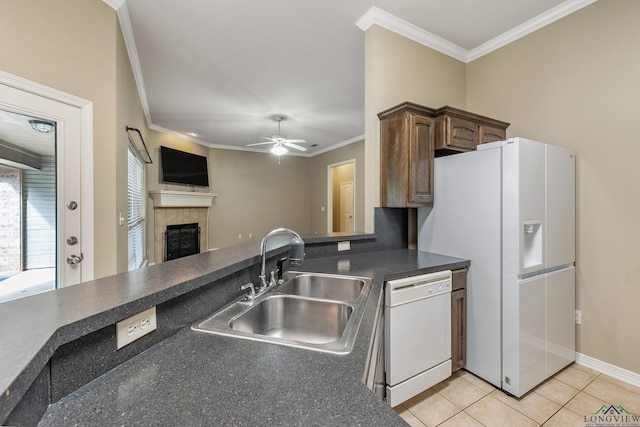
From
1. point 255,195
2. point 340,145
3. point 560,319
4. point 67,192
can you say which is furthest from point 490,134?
point 255,195

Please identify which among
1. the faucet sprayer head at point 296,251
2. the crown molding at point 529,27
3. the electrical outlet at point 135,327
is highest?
the crown molding at point 529,27

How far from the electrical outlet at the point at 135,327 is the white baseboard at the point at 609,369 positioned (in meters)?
3.00

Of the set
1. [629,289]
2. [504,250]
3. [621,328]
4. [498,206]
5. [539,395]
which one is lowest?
[539,395]

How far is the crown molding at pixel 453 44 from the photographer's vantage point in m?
2.23

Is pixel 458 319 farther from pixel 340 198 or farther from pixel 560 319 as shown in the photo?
pixel 340 198

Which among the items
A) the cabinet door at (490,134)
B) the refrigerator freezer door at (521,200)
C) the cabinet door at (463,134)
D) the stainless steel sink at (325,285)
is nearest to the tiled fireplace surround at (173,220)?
the stainless steel sink at (325,285)

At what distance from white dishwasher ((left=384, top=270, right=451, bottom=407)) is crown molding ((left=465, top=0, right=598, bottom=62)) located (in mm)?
2339

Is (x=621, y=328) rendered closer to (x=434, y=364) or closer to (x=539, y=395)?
(x=539, y=395)

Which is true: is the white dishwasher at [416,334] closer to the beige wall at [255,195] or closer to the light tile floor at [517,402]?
Result: the light tile floor at [517,402]

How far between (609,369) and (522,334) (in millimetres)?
937

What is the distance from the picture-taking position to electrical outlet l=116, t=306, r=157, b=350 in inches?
28.8

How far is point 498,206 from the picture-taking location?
1831 millimetres

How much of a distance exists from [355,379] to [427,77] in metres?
2.82

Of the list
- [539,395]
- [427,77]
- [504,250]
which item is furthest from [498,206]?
[427,77]
